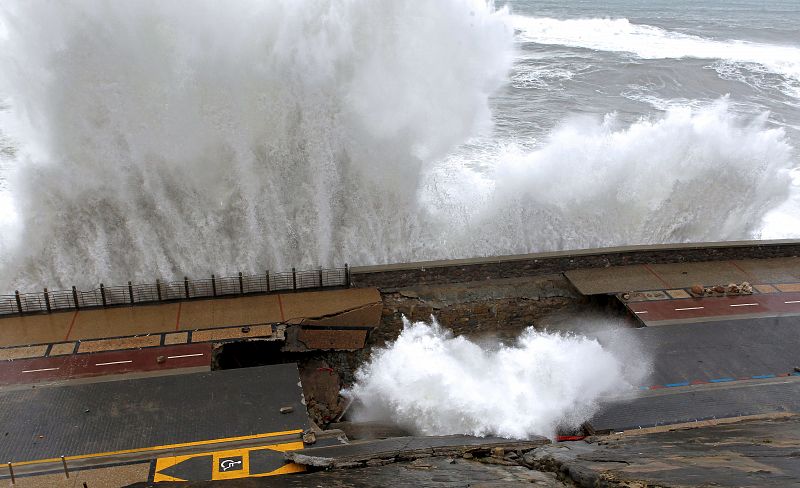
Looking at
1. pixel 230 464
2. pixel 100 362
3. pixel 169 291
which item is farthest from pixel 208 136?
pixel 230 464

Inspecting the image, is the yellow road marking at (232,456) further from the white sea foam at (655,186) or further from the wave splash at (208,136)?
the white sea foam at (655,186)

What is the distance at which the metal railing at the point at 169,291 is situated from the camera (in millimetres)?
14242

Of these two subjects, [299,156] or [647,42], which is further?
[647,42]

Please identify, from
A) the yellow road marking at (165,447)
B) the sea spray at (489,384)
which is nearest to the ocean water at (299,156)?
the sea spray at (489,384)

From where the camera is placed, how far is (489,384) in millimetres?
12680

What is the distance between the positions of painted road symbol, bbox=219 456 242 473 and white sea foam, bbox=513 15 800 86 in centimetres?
4192

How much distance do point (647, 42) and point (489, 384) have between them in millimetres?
→ 43625

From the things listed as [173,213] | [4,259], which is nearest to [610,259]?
[173,213]

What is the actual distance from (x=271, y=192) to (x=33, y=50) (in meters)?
6.67

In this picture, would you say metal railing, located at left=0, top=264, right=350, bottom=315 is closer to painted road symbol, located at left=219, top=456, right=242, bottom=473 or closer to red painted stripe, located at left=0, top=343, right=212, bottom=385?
red painted stripe, located at left=0, top=343, right=212, bottom=385

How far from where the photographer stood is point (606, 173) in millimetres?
20844

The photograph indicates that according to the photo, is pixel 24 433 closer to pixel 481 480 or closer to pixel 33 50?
pixel 481 480

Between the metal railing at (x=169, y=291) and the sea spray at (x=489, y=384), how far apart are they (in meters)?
2.43

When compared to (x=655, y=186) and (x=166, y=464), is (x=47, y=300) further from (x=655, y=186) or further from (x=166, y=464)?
(x=655, y=186)
